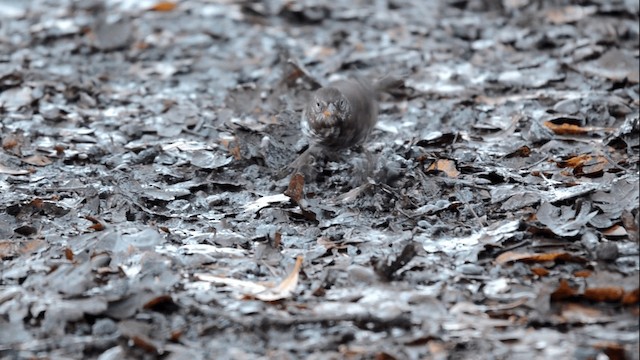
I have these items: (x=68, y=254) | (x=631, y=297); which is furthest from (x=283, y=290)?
(x=631, y=297)

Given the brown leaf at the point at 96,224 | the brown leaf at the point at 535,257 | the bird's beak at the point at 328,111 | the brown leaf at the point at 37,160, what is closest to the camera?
the brown leaf at the point at 535,257

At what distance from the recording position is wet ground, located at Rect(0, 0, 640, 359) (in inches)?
150

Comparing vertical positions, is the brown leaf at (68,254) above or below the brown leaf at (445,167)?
above

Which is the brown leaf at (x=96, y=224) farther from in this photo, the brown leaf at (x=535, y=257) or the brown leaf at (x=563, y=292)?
the brown leaf at (x=563, y=292)

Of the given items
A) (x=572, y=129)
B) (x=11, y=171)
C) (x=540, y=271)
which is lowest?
(x=572, y=129)

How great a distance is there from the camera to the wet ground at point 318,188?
3801 millimetres

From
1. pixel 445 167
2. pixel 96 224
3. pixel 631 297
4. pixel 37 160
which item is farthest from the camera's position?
pixel 37 160

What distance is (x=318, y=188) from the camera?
5.65 metres

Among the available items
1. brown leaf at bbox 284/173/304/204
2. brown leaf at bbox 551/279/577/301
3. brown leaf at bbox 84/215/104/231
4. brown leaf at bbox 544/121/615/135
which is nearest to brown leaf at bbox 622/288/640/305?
brown leaf at bbox 551/279/577/301

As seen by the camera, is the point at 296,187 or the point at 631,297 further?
the point at 296,187

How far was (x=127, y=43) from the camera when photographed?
913 cm

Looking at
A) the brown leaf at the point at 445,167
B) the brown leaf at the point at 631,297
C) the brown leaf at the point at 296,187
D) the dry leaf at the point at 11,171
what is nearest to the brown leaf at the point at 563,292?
the brown leaf at the point at 631,297

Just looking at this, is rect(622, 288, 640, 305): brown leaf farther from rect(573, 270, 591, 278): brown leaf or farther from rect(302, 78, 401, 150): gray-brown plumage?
rect(302, 78, 401, 150): gray-brown plumage

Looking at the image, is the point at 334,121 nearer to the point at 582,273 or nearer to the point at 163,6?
the point at 582,273
